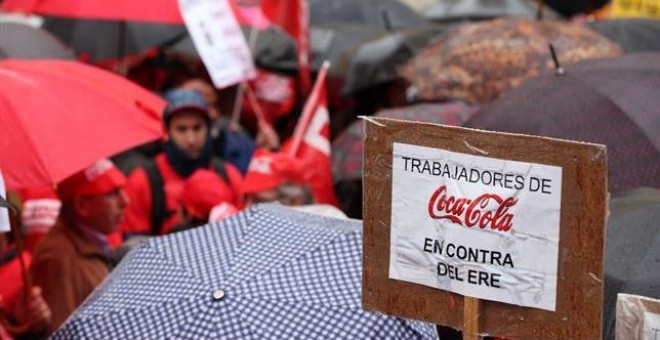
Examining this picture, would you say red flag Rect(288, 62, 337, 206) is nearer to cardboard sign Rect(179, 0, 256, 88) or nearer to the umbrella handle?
cardboard sign Rect(179, 0, 256, 88)

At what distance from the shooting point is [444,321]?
3.44 metres

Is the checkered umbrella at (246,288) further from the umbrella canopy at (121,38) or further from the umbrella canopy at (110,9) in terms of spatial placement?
the umbrella canopy at (121,38)

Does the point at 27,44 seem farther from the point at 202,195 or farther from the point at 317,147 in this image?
the point at 317,147

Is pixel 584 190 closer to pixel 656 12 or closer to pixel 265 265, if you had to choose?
pixel 265 265

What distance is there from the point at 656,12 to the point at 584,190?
19.5 ft

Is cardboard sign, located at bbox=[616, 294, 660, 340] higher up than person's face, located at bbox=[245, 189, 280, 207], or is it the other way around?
cardboard sign, located at bbox=[616, 294, 660, 340]

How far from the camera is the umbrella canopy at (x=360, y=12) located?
1121 cm

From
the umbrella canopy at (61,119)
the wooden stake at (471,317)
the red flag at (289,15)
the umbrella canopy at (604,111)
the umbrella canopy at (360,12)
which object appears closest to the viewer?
the wooden stake at (471,317)

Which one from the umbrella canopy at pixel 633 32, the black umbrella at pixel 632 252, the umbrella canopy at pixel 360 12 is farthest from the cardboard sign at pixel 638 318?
the umbrella canopy at pixel 360 12

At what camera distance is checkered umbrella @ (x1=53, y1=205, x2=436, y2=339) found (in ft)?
13.2

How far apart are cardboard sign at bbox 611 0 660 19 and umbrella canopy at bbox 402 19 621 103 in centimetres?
141

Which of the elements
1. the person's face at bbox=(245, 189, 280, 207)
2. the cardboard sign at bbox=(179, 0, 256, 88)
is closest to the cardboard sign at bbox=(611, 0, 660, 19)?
the cardboard sign at bbox=(179, 0, 256, 88)

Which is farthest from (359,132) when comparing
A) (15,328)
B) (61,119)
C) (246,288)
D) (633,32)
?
(633,32)

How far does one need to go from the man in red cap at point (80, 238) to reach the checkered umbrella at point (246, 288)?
3.24ft
